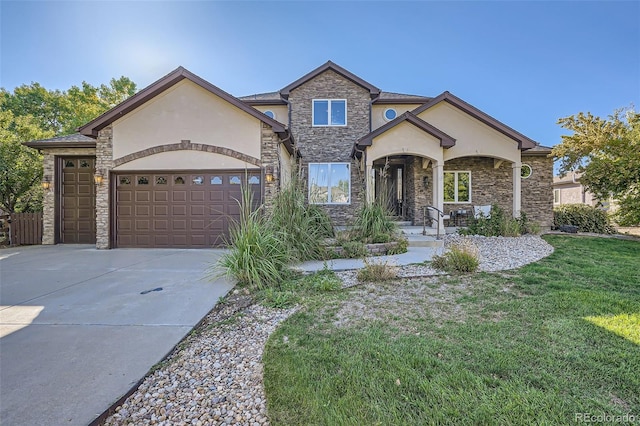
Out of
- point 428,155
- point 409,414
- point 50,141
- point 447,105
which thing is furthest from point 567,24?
point 50,141

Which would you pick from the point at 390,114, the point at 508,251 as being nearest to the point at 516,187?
the point at 508,251

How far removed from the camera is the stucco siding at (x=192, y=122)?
9062 mm

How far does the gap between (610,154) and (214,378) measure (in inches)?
504

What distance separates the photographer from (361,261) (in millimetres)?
6711

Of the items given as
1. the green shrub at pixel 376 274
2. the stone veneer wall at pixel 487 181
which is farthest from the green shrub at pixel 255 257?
the stone veneer wall at pixel 487 181

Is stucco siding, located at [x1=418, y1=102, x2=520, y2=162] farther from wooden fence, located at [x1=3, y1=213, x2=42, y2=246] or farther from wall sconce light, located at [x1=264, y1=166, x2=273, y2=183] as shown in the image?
wooden fence, located at [x1=3, y1=213, x2=42, y2=246]

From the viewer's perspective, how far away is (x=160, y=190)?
9.27m

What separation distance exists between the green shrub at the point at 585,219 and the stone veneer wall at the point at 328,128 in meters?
9.47

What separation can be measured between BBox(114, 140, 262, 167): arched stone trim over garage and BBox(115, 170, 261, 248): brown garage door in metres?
0.43

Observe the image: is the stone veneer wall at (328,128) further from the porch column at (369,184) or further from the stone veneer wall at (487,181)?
the stone veneer wall at (487,181)

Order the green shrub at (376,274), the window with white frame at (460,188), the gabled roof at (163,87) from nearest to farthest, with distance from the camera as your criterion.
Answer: the green shrub at (376,274), the gabled roof at (163,87), the window with white frame at (460,188)

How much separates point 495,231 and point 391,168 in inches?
216

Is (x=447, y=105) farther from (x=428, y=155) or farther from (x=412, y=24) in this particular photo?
(x=412, y=24)

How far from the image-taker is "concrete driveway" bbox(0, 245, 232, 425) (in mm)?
2125
